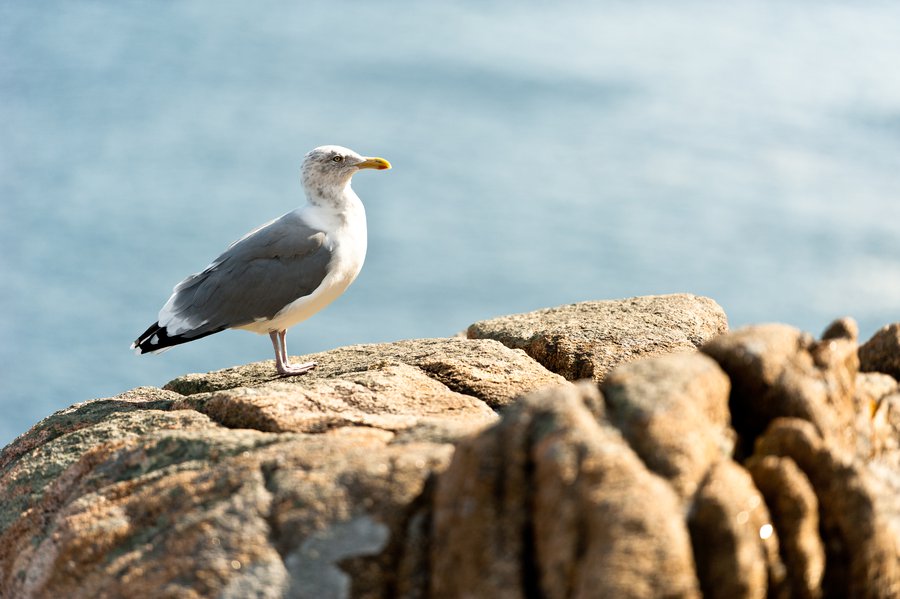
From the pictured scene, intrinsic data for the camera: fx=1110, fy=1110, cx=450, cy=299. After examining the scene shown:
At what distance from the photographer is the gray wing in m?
10.0

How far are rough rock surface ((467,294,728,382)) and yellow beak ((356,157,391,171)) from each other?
1.86 meters

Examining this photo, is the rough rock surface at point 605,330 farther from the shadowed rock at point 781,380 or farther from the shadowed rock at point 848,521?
the shadowed rock at point 848,521

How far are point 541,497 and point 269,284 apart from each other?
6.37 meters

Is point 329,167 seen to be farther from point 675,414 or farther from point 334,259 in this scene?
point 675,414

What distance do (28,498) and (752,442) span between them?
4319mm

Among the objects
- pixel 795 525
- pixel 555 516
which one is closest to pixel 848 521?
pixel 795 525

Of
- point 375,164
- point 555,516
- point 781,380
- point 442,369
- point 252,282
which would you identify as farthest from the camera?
point 375,164

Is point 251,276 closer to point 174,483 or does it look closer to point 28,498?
point 28,498

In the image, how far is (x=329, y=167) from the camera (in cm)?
1077

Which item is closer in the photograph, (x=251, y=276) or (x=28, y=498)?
(x=28, y=498)

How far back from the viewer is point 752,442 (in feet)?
15.4

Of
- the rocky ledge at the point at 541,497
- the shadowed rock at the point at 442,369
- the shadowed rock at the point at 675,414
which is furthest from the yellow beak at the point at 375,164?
the shadowed rock at the point at 675,414

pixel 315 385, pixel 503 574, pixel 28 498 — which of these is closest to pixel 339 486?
pixel 503 574

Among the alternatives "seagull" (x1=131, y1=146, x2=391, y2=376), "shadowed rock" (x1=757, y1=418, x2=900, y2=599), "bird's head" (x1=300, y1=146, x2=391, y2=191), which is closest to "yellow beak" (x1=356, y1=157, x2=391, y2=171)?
"bird's head" (x1=300, y1=146, x2=391, y2=191)
